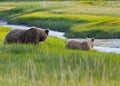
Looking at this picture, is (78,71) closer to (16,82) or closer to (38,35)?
(16,82)

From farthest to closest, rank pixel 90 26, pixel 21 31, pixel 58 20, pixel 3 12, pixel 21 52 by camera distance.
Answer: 1. pixel 3 12
2. pixel 58 20
3. pixel 90 26
4. pixel 21 31
5. pixel 21 52

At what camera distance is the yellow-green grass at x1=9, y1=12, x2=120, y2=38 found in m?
46.4

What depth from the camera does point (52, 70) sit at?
43.0ft

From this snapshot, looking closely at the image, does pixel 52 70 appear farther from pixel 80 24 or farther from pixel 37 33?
pixel 80 24

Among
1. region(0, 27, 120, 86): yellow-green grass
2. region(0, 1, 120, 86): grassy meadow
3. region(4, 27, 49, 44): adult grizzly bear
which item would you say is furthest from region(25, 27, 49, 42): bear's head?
region(0, 27, 120, 86): yellow-green grass

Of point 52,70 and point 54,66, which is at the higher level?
point 52,70

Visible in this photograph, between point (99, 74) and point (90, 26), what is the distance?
128 feet

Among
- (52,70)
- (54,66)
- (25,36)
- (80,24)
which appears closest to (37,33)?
(25,36)

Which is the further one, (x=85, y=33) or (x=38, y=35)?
(x=85, y=33)

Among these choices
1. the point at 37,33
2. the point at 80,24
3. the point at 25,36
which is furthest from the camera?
the point at 80,24

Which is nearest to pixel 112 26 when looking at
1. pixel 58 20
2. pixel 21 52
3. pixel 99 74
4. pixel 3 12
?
pixel 58 20

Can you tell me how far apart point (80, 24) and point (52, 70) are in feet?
138

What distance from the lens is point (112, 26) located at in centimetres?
4816

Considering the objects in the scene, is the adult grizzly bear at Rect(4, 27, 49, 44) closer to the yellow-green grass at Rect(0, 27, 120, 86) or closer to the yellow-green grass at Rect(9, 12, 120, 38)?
the yellow-green grass at Rect(0, 27, 120, 86)
